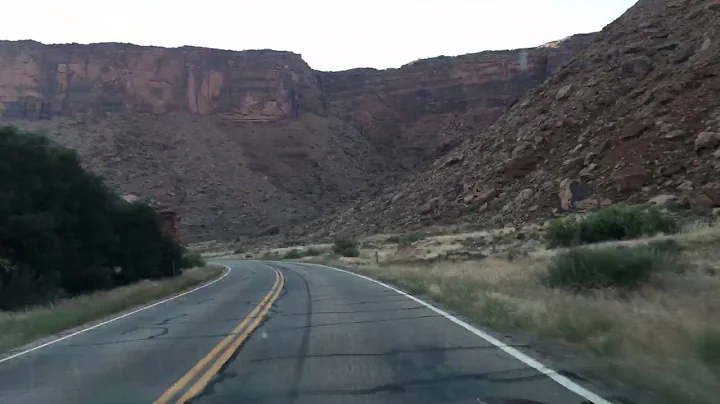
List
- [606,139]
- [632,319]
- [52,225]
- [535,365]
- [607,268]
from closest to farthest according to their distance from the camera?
[535,365], [632,319], [607,268], [52,225], [606,139]

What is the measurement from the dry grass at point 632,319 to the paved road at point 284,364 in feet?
2.87

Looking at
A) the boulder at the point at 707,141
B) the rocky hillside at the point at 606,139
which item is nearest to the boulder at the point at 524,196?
the rocky hillside at the point at 606,139

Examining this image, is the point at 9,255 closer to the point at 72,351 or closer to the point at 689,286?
the point at 72,351

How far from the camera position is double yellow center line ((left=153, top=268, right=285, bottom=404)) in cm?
898

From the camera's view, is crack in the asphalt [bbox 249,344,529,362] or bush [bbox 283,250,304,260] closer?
crack in the asphalt [bbox 249,344,529,362]

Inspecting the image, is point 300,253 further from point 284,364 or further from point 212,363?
point 284,364

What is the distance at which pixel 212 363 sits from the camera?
1110 cm

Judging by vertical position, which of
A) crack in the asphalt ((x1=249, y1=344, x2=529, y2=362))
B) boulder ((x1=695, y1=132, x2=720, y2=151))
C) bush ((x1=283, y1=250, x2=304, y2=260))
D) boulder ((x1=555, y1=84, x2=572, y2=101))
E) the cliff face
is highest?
the cliff face

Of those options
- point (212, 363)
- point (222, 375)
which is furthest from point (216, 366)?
point (222, 375)

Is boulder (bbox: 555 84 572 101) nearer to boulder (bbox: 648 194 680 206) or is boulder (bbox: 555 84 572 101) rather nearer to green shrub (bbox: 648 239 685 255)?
boulder (bbox: 648 194 680 206)

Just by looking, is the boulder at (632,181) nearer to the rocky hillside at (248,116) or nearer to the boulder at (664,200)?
the boulder at (664,200)

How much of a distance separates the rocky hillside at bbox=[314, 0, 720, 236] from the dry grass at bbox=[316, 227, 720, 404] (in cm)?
2276

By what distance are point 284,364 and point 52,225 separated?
1688 centimetres

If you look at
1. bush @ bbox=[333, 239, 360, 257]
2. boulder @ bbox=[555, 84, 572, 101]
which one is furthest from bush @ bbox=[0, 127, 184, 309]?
boulder @ bbox=[555, 84, 572, 101]
